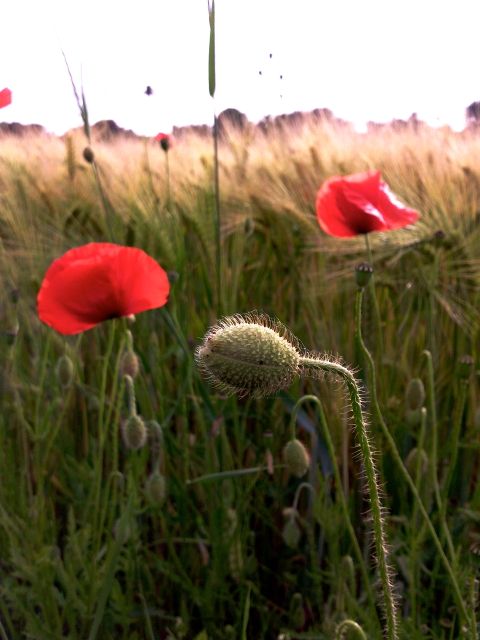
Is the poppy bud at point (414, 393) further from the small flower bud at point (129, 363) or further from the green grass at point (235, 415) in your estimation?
the small flower bud at point (129, 363)

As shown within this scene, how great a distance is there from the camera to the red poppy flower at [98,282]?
3.86 ft

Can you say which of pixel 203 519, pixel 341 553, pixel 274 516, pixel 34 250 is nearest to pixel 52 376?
pixel 34 250

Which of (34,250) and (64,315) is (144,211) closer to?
(34,250)

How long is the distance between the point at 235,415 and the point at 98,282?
0.43 meters

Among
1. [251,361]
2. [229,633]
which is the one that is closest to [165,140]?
[229,633]

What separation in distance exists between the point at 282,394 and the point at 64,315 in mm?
456

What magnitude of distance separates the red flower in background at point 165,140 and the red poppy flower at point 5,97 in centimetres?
45

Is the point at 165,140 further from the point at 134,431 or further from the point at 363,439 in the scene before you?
the point at 363,439

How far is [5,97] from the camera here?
52.6 inches

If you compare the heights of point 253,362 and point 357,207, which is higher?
point 357,207

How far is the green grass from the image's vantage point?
1.35 metres

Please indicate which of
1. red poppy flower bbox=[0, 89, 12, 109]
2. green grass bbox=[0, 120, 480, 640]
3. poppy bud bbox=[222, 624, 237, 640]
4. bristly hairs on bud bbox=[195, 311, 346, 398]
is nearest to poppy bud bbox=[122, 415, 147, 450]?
green grass bbox=[0, 120, 480, 640]

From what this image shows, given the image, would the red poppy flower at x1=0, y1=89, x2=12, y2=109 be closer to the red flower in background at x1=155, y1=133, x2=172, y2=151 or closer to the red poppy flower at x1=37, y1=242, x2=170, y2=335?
the red poppy flower at x1=37, y1=242, x2=170, y2=335

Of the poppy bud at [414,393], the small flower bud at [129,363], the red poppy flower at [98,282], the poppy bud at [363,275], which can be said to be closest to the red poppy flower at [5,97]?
the red poppy flower at [98,282]
